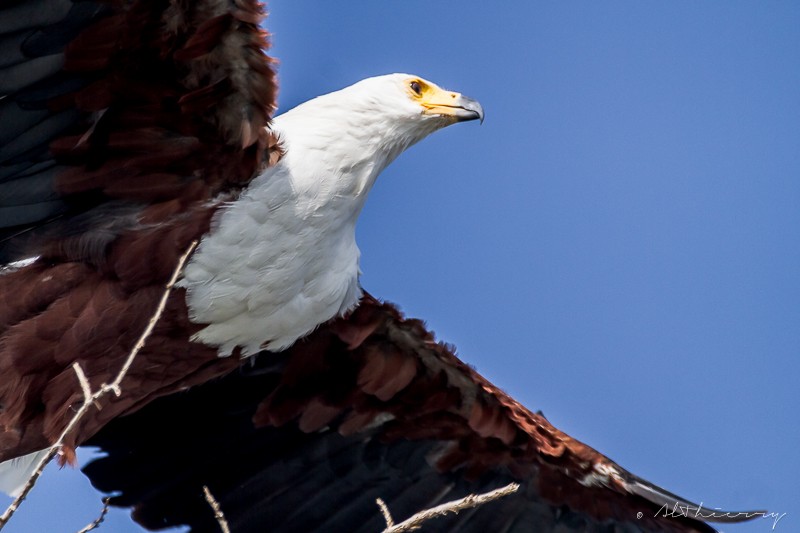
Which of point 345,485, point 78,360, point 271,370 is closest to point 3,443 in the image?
point 78,360

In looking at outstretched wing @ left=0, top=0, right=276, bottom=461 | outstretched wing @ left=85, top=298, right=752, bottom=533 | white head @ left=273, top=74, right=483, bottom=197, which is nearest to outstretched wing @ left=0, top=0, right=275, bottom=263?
outstretched wing @ left=0, top=0, right=276, bottom=461

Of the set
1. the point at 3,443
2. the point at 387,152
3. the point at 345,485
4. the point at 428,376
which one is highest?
the point at 387,152

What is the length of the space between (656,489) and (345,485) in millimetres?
1702

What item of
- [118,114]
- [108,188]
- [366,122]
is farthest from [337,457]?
[118,114]

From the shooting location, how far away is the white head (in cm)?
553

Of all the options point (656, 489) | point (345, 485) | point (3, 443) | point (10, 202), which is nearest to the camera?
point (10, 202)

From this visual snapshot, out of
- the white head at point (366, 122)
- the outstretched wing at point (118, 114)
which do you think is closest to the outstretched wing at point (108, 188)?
the outstretched wing at point (118, 114)

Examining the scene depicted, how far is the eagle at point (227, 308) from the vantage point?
5.02 m

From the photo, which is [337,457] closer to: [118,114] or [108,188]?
[108,188]

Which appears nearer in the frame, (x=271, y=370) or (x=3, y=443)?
(x=3, y=443)

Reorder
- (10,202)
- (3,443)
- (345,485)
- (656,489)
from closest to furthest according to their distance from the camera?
(10,202)
(3,443)
(656,489)
(345,485)

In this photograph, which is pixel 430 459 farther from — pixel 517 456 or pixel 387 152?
pixel 387 152

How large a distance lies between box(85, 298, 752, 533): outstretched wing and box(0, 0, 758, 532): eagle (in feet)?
0.04

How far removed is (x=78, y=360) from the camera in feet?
17.5
